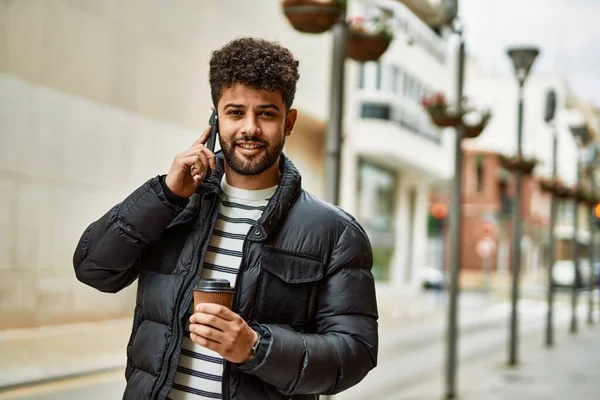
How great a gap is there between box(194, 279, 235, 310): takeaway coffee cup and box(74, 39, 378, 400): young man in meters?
0.22

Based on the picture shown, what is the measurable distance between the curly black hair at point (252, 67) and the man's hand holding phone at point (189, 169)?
0.58ft

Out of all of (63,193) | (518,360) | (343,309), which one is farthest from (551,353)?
(343,309)

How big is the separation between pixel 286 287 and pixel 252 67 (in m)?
0.58

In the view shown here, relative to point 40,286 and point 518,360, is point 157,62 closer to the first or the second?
point 40,286

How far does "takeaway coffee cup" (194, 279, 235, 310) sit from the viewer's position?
216 centimetres

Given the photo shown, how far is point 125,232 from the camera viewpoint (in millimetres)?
2438

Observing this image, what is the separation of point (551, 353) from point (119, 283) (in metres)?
15.2

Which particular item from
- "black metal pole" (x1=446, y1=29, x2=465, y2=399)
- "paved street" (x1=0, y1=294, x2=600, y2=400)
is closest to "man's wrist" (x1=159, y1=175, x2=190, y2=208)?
"paved street" (x1=0, y1=294, x2=600, y2=400)

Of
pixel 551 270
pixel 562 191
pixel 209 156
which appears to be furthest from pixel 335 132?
pixel 562 191

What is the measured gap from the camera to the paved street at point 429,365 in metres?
10.4

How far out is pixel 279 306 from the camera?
2.47 metres

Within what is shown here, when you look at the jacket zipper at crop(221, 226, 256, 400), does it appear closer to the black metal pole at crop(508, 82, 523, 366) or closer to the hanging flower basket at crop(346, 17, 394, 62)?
the hanging flower basket at crop(346, 17, 394, 62)

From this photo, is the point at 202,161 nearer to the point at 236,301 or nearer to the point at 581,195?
the point at 236,301

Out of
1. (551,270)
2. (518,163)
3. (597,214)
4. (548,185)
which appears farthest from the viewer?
(597,214)
